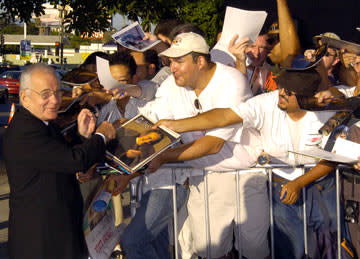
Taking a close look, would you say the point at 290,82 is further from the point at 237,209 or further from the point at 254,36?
the point at 237,209

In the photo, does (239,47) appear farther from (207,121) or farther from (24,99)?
(24,99)

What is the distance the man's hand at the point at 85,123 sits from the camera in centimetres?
350

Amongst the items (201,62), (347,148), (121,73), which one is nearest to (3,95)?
(121,73)

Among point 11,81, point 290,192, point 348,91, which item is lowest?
point 290,192

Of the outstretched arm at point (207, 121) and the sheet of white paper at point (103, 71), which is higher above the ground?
the sheet of white paper at point (103, 71)

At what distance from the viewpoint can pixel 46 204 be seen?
321cm

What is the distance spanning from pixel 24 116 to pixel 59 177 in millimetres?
422

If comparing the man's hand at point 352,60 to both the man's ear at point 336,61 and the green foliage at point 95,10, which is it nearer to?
the man's ear at point 336,61

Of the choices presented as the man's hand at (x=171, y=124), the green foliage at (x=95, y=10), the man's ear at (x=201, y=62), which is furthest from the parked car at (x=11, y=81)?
the man's hand at (x=171, y=124)

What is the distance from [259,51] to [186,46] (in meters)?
1.18

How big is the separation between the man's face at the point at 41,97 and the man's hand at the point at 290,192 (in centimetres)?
176

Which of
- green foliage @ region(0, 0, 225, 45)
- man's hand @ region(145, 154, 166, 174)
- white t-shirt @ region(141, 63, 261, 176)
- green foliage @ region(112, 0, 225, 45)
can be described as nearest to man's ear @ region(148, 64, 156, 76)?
white t-shirt @ region(141, 63, 261, 176)

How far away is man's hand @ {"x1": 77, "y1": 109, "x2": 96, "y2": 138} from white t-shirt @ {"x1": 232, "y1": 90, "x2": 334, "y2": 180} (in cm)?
103

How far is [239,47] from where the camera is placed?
4.47 metres
